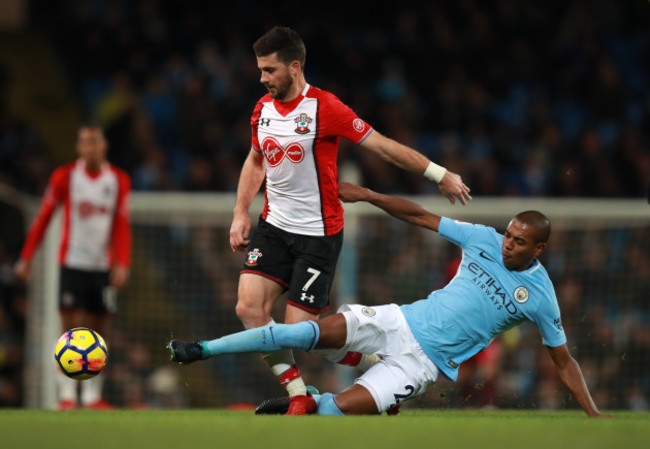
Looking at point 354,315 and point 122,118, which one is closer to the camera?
point 354,315

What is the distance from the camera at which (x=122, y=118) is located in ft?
43.7

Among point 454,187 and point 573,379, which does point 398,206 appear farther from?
point 573,379

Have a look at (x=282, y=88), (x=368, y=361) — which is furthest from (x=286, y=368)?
(x=282, y=88)

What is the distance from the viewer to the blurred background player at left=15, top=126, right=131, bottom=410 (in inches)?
328

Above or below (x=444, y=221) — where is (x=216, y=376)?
below

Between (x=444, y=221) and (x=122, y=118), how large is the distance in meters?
8.11

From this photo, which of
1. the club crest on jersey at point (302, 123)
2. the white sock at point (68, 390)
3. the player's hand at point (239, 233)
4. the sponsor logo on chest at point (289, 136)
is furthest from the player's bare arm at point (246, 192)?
the white sock at point (68, 390)

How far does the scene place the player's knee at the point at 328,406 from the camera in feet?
18.8

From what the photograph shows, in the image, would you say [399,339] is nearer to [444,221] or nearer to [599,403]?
[444,221]

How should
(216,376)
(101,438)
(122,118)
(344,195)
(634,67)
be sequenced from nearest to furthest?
(101,438) → (344,195) → (216,376) → (122,118) → (634,67)

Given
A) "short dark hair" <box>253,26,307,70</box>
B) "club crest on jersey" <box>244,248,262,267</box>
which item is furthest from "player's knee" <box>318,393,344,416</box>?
"short dark hair" <box>253,26,307,70</box>

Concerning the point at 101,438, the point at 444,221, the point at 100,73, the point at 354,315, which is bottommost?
the point at 101,438

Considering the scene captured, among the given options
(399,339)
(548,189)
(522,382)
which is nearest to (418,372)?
(399,339)

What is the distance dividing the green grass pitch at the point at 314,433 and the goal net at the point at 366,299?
4.50 metres
